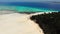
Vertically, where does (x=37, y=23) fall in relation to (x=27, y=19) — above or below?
below

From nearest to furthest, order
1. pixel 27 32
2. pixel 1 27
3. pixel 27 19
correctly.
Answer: pixel 27 32 → pixel 1 27 → pixel 27 19

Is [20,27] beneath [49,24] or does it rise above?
above

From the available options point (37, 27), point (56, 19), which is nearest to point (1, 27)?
point (37, 27)

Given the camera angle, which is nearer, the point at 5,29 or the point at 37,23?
the point at 5,29

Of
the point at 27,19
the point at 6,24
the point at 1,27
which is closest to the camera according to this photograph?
the point at 1,27

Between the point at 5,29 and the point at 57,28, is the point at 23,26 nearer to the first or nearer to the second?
the point at 5,29

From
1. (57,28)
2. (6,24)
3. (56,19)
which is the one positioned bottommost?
(57,28)

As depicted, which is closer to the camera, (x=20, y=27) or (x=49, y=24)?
(x=49, y=24)

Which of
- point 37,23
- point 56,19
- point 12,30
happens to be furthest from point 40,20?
point 12,30

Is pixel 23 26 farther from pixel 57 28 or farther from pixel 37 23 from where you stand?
pixel 57 28
